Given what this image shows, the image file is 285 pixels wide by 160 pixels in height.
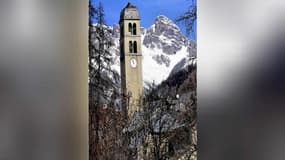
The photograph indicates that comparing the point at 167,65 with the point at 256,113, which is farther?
the point at 167,65

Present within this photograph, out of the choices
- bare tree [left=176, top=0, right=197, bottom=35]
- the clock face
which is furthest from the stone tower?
bare tree [left=176, top=0, right=197, bottom=35]

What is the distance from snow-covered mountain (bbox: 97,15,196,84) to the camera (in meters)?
1.77

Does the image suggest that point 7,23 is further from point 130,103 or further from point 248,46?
point 248,46

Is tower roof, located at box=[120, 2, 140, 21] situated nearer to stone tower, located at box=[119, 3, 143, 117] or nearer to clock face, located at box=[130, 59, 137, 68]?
stone tower, located at box=[119, 3, 143, 117]

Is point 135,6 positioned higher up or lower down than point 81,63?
higher up

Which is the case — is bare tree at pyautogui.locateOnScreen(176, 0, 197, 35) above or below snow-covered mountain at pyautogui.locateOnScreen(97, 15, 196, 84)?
above

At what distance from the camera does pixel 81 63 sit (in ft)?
5.97

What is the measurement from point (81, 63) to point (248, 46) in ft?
2.38

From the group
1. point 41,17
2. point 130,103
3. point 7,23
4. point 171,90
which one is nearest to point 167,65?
point 171,90

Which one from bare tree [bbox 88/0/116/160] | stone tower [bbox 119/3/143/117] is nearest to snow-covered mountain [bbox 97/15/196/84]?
stone tower [bbox 119/3/143/117]

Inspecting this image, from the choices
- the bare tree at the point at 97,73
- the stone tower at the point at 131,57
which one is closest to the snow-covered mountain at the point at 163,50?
the stone tower at the point at 131,57

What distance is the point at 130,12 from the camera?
179cm

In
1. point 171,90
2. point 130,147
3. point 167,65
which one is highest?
point 167,65

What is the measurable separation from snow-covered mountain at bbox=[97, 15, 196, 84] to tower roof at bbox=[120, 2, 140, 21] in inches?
2.6
